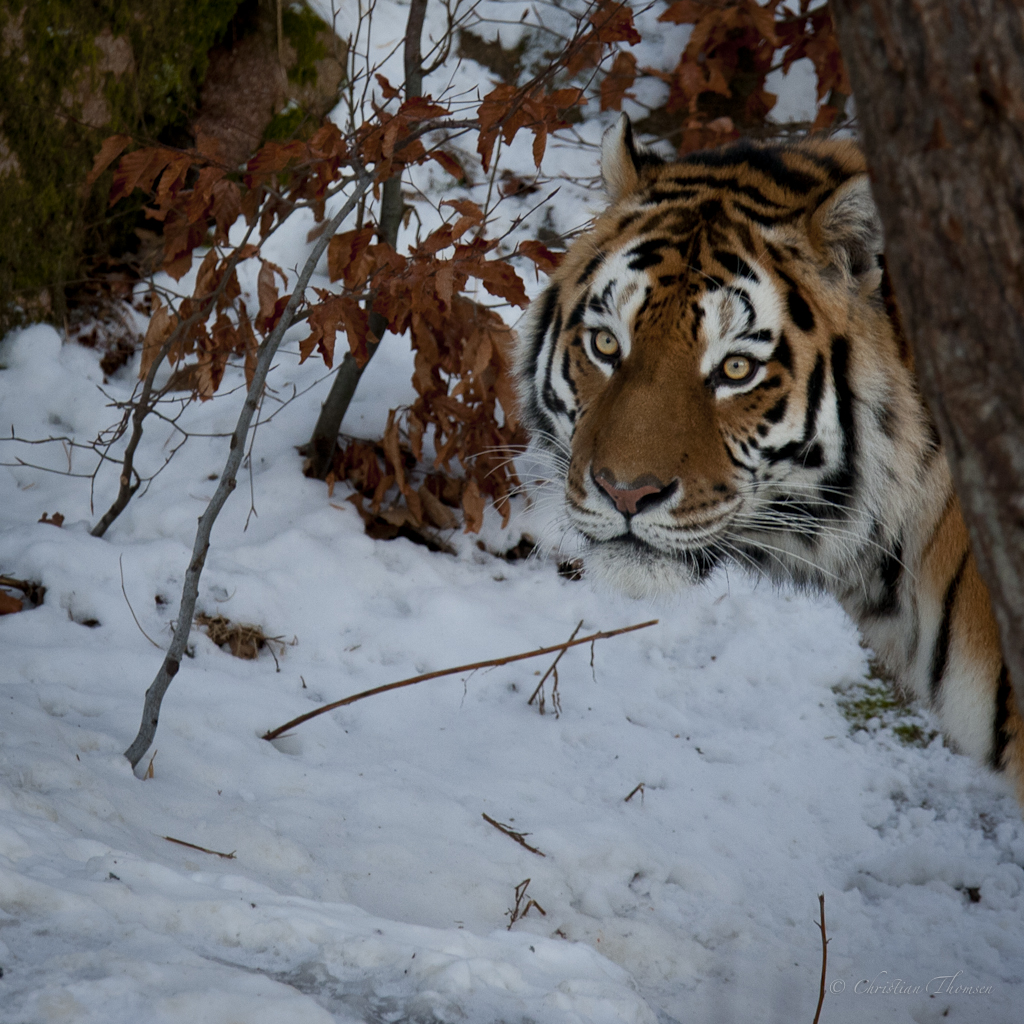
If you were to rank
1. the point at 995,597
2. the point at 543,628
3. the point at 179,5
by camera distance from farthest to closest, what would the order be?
the point at 179,5
the point at 543,628
the point at 995,597

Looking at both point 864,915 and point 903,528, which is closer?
point 903,528

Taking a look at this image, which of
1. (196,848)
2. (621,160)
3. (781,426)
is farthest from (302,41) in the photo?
(196,848)

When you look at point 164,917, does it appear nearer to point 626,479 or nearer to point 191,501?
point 626,479

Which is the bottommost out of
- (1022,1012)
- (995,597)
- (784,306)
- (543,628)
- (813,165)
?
(1022,1012)

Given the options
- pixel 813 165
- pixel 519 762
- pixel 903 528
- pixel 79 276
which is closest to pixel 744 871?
pixel 519 762

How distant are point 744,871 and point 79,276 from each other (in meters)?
3.39

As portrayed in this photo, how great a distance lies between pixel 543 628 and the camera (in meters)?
3.40

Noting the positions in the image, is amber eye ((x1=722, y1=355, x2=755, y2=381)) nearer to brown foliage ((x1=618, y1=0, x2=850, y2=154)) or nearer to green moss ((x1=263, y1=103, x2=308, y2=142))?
brown foliage ((x1=618, y1=0, x2=850, y2=154))

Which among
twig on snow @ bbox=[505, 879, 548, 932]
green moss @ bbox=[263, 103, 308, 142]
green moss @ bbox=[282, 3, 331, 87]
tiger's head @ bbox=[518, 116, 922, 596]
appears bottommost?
twig on snow @ bbox=[505, 879, 548, 932]

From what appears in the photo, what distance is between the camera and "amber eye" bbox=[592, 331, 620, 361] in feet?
7.01

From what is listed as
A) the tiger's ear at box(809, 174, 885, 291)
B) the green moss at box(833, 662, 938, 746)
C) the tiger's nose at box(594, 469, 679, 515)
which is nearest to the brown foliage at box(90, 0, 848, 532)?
the tiger's nose at box(594, 469, 679, 515)

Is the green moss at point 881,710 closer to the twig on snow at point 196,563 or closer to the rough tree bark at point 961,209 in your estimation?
the twig on snow at point 196,563

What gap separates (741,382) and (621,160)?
68 cm

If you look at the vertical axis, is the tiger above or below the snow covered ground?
above
